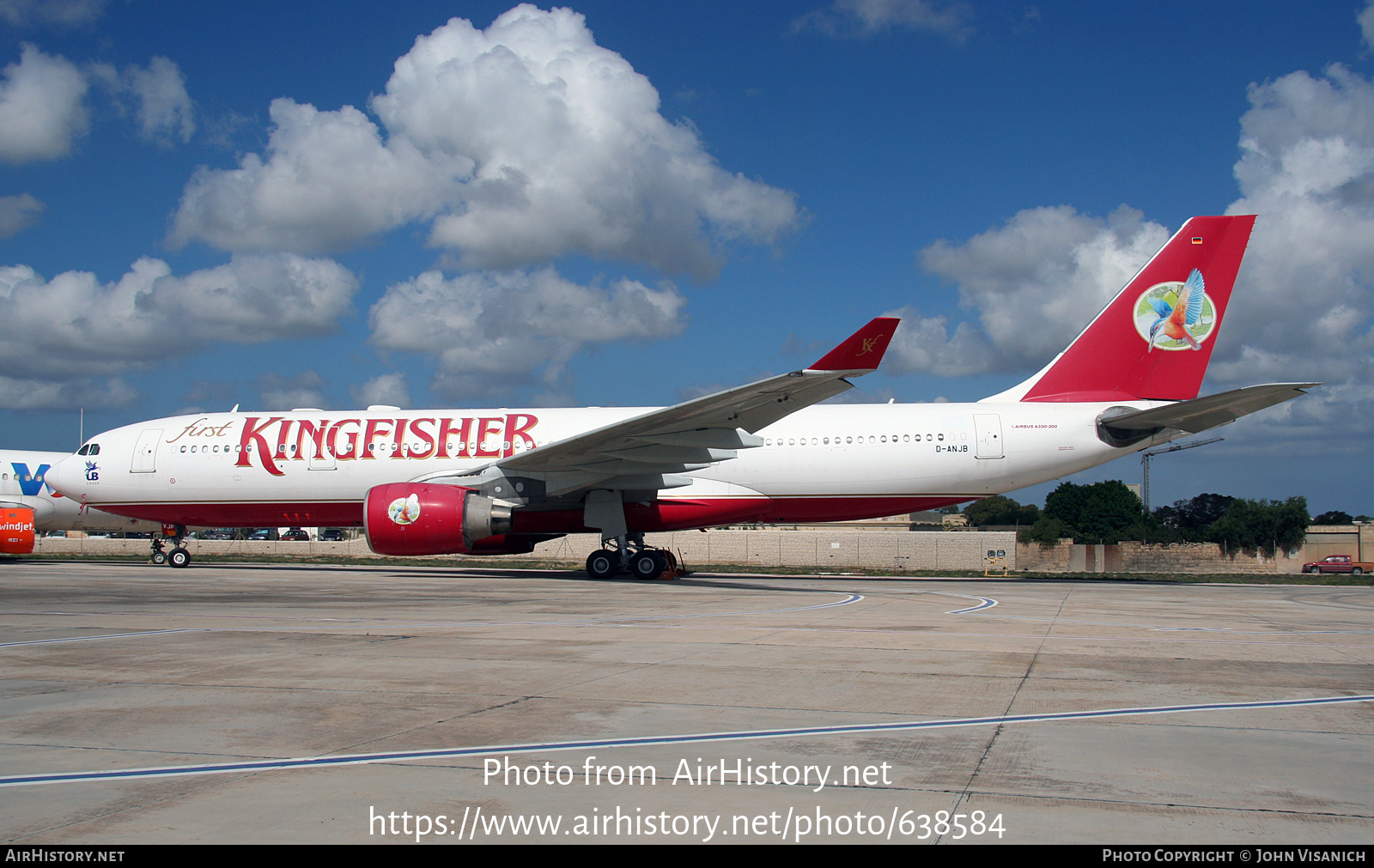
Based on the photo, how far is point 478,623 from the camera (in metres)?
9.91

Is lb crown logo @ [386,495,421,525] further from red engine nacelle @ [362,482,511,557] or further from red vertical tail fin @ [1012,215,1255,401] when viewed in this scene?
red vertical tail fin @ [1012,215,1255,401]

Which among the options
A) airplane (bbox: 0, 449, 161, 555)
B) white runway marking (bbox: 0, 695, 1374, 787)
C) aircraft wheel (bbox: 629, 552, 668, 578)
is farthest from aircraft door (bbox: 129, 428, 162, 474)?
white runway marking (bbox: 0, 695, 1374, 787)

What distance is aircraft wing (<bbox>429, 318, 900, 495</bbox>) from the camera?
1355 cm

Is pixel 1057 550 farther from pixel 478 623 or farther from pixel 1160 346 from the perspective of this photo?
pixel 478 623

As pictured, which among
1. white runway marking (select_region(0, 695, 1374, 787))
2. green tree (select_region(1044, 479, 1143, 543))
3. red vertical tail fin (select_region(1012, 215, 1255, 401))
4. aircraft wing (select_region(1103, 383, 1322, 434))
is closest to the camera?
white runway marking (select_region(0, 695, 1374, 787))

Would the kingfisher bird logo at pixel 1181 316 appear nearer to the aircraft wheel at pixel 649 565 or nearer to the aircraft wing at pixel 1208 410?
the aircraft wing at pixel 1208 410

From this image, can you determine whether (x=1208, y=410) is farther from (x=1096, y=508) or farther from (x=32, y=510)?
(x=1096, y=508)

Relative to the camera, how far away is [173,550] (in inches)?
870

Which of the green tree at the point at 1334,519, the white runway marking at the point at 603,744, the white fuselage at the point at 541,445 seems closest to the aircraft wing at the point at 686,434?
the white fuselage at the point at 541,445

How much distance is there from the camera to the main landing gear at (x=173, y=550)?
21.9m

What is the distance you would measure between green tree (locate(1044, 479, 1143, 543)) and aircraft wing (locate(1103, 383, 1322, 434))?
145 feet

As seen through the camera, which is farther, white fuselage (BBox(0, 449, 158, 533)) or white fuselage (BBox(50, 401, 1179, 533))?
white fuselage (BBox(0, 449, 158, 533))

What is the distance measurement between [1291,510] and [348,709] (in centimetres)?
5982
